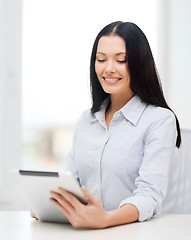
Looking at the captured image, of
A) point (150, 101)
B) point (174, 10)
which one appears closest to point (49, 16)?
point (174, 10)

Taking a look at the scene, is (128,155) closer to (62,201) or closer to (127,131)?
(127,131)

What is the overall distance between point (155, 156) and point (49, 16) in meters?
1.84

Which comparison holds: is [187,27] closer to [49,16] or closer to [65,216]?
[49,16]

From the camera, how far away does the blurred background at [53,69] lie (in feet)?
9.41

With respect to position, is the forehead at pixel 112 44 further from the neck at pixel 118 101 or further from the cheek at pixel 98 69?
the neck at pixel 118 101

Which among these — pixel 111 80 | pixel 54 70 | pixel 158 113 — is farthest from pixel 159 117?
pixel 54 70

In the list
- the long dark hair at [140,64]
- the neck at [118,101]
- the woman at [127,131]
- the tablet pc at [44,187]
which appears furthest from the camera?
the neck at [118,101]

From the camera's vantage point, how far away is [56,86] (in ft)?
9.80

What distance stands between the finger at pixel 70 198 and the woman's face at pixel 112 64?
1.98ft

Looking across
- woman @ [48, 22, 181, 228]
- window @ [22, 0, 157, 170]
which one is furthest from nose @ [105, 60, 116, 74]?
window @ [22, 0, 157, 170]

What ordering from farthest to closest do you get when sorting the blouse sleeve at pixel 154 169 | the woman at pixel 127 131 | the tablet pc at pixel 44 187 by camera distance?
the woman at pixel 127 131
the blouse sleeve at pixel 154 169
the tablet pc at pixel 44 187

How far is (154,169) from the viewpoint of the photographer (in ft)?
4.73

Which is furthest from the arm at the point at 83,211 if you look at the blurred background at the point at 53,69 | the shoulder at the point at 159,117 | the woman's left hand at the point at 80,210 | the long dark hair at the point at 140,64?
the blurred background at the point at 53,69

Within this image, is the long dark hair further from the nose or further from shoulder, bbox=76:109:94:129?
shoulder, bbox=76:109:94:129
